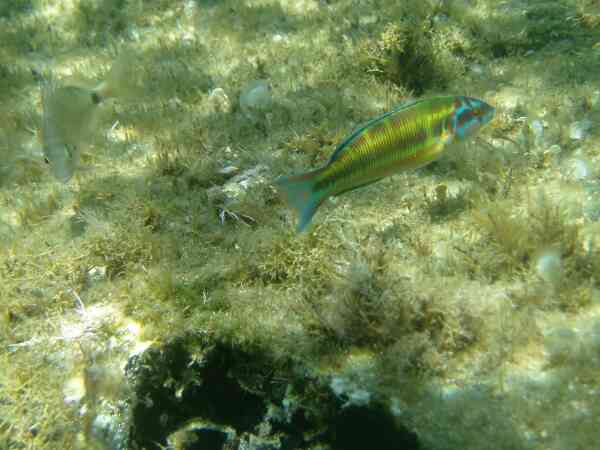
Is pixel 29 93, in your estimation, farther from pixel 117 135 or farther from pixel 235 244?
pixel 235 244

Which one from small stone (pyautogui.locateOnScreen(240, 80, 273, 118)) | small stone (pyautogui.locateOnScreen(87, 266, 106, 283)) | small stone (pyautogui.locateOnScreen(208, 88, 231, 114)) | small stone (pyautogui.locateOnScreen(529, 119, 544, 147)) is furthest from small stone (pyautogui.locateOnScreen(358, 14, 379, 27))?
small stone (pyautogui.locateOnScreen(87, 266, 106, 283))

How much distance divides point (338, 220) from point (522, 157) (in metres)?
1.91

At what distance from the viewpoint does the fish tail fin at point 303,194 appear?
2.61 m

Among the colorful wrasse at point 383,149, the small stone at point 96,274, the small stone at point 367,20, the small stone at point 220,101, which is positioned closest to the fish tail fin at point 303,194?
the colorful wrasse at point 383,149

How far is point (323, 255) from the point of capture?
3576mm

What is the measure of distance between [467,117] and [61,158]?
387cm

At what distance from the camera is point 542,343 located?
2.82 meters

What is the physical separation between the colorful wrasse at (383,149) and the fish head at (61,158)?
2951 millimetres

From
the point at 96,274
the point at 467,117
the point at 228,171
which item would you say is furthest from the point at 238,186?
the point at 467,117

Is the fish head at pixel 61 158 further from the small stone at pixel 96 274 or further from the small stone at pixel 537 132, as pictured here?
the small stone at pixel 537 132

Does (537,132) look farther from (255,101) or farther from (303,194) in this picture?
(255,101)

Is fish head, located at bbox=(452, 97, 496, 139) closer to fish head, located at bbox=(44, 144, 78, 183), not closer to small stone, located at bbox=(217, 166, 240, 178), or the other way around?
small stone, located at bbox=(217, 166, 240, 178)

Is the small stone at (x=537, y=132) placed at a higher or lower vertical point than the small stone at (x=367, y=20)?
lower

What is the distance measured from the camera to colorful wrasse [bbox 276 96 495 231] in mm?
2629
